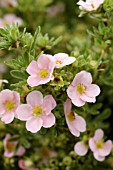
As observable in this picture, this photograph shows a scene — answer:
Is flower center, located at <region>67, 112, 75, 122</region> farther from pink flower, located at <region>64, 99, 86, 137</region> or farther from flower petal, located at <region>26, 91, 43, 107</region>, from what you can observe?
flower petal, located at <region>26, 91, 43, 107</region>

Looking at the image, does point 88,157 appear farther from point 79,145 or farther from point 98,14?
point 98,14

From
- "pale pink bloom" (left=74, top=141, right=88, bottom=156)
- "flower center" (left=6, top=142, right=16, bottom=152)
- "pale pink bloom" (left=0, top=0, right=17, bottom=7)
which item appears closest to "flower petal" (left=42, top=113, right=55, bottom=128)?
"pale pink bloom" (left=74, top=141, right=88, bottom=156)

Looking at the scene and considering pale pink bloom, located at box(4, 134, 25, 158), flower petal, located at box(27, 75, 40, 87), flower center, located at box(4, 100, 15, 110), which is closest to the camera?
flower petal, located at box(27, 75, 40, 87)

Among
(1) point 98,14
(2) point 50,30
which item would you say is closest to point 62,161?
(1) point 98,14

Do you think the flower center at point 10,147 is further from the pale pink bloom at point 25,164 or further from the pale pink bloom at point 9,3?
the pale pink bloom at point 9,3

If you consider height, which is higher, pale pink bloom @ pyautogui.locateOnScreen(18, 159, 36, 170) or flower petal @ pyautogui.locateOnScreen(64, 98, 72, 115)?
flower petal @ pyautogui.locateOnScreen(64, 98, 72, 115)

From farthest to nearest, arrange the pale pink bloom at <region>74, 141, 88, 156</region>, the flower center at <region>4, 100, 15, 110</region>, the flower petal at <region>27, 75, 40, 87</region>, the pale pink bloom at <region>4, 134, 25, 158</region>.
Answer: the pale pink bloom at <region>4, 134, 25, 158</region> → the pale pink bloom at <region>74, 141, 88, 156</region> → the flower center at <region>4, 100, 15, 110</region> → the flower petal at <region>27, 75, 40, 87</region>

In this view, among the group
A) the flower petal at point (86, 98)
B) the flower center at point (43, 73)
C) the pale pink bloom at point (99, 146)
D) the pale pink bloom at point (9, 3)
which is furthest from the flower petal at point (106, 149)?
the pale pink bloom at point (9, 3)

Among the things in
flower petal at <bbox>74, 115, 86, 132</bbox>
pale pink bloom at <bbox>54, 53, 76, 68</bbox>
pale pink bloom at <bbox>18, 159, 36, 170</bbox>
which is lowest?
pale pink bloom at <bbox>18, 159, 36, 170</bbox>

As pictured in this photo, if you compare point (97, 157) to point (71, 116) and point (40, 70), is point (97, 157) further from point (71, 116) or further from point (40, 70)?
point (40, 70)
